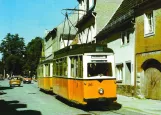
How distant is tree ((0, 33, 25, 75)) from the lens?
111750mm

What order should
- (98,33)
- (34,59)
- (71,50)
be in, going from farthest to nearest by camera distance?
(34,59) < (98,33) < (71,50)

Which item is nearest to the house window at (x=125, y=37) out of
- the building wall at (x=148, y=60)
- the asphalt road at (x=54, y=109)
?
the building wall at (x=148, y=60)

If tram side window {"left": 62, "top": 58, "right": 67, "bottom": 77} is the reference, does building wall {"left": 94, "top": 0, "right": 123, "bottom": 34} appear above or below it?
above

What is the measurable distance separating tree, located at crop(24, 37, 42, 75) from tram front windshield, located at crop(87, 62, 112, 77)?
82.3 m

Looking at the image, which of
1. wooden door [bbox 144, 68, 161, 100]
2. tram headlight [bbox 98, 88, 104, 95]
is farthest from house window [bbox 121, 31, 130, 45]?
tram headlight [bbox 98, 88, 104, 95]

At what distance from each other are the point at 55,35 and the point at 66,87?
46924 mm

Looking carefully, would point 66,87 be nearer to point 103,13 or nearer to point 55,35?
point 103,13

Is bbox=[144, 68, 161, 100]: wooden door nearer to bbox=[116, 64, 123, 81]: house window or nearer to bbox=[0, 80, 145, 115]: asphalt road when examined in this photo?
bbox=[0, 80, 145, 115]: asphalt road

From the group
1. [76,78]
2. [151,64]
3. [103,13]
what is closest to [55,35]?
[103,13]

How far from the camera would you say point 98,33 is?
1337 inches

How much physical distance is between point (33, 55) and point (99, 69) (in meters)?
85.9

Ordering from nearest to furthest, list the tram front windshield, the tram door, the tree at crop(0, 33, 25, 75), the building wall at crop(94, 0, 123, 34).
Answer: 1. the tram front windshield
2. the tram door
3. the building wall at crop(94, 0, 123, 34)
4. the tree at crop(0, 33, 25, 75)

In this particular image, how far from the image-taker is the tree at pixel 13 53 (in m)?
112

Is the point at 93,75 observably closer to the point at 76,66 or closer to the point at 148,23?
the point at 76,66
